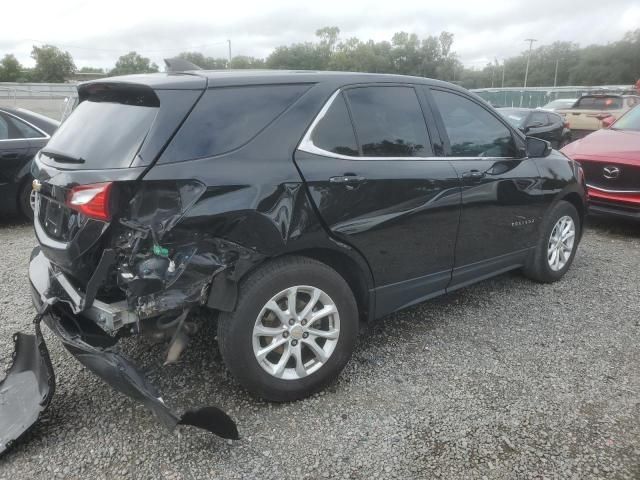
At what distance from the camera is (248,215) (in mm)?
2461

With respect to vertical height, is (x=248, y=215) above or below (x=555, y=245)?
above


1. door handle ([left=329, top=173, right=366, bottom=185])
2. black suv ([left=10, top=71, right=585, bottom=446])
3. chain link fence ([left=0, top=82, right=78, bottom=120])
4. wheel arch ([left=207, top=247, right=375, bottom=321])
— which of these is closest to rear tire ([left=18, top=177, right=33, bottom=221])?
black suv ([left=10, top=71, right=585, bottom=446])

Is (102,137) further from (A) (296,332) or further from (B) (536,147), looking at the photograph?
(B) (536,147)

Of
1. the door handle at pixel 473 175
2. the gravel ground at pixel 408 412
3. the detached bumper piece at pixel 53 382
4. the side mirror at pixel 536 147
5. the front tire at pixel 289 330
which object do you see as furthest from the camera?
the side mirror at pixel 536 147

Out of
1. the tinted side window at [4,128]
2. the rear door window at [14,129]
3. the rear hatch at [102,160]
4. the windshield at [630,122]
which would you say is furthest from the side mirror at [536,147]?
the tinted side window at [4,128]

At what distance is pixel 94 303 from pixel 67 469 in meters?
0.76

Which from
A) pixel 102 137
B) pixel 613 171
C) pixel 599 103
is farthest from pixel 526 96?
pixel 102 137

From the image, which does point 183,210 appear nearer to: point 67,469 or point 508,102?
point 67,469

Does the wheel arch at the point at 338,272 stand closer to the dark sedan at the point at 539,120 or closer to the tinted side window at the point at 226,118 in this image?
the tinted side window at the point at 226,118

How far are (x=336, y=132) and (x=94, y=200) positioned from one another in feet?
4.32

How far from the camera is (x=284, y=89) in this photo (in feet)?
8.99

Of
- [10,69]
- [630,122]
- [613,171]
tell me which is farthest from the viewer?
[10,69]

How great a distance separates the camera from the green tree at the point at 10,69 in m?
71.5

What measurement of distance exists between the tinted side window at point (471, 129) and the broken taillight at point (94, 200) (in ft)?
7.31
